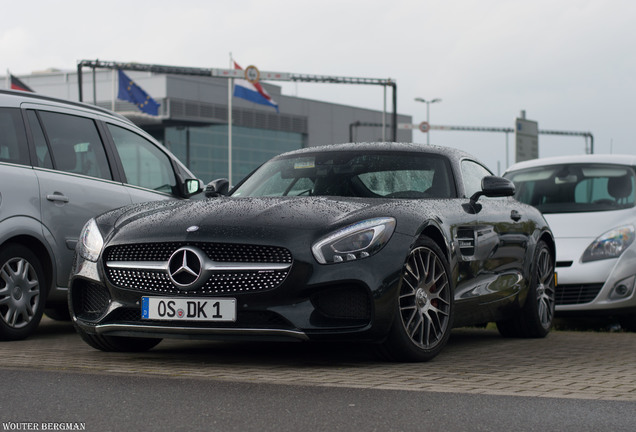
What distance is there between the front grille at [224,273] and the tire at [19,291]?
1.99 meters

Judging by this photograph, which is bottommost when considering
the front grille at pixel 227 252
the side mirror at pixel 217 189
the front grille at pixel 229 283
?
the front grille at pixel 229 283

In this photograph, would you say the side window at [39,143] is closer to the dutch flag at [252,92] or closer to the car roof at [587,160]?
the car roof at [587,160]

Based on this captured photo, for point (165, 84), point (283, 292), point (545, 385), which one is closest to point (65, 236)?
point (283, 292)

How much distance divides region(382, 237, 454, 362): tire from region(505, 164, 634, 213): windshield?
4.39 meters

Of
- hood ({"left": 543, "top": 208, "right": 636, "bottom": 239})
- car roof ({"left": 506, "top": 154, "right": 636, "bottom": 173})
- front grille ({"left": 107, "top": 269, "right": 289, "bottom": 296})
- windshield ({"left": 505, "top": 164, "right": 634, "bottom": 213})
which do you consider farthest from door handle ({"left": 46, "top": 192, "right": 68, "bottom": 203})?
car roof ({"left": 506, "top": 154, "right": 636, "bottom": 173})

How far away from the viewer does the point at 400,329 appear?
6359 mm

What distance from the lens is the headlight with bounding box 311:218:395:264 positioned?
6.12 m

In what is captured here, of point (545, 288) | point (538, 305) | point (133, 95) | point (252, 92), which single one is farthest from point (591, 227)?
point (252, 92)

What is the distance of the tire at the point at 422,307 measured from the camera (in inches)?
253

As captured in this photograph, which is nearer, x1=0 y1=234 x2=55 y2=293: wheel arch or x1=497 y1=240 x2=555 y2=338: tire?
x1=0 y1=234 x2=55 y2=293: wheel arch

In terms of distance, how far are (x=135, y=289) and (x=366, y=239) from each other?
1430mm

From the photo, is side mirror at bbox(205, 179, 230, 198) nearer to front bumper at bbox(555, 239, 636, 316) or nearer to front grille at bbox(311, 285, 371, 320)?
Answer: front grille at bbox(311, 285, 371, 320)

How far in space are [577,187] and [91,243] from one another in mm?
6063

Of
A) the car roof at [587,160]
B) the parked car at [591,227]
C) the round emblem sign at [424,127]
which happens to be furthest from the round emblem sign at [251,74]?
the parked car at [591,227]
